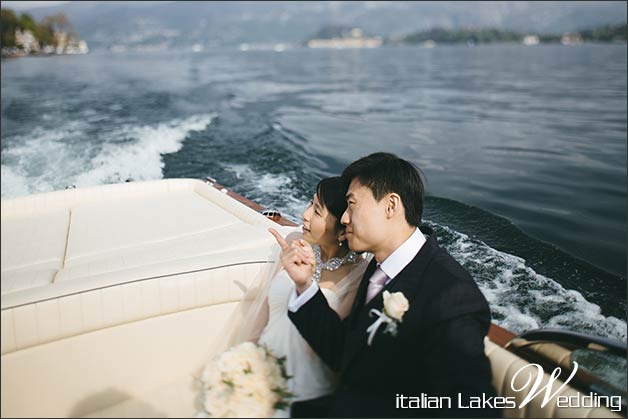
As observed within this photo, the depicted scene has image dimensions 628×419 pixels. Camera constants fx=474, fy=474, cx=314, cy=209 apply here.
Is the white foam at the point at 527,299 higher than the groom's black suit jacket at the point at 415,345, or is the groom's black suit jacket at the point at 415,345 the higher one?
the groom's black suit jacket at the point at 415,345

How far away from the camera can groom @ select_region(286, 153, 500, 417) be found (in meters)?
1.39

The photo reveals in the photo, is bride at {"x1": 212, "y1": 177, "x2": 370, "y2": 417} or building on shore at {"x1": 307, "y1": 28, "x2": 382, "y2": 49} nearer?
bride at {"x1": 212, "y1": 177, "x2": 370, "y2": 417}

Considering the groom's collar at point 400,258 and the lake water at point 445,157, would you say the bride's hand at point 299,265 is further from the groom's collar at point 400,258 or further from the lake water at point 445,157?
the lake water at point 445,157

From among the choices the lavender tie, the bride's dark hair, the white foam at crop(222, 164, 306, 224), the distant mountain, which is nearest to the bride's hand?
the lavender tie

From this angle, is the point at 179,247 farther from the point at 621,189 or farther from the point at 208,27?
the point at 208,27

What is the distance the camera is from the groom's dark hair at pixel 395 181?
1675 mm

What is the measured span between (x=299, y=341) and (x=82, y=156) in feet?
26.9

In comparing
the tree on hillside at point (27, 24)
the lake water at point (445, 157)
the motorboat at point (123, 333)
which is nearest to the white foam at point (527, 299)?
the lake water at point (445, 157)

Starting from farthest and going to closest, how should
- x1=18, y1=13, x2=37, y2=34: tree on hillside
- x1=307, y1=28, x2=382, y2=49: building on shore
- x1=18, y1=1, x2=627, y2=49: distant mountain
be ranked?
x1=307, y1=28, x2=382, y2=49: building on shore → x1=18, y1=1, x2=627, y2=49: distant mountain → x1=18, y1=13, x2=37, y2=34: tree on hillside

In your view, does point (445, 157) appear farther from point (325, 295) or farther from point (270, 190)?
point (325, 295)

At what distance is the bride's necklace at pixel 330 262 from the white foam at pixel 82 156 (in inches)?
239

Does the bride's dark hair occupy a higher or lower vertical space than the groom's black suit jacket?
higher

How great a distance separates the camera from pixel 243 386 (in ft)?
5.18

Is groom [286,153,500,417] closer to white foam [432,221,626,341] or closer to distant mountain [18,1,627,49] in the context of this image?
white foam [432,221,626,341]
